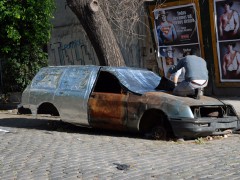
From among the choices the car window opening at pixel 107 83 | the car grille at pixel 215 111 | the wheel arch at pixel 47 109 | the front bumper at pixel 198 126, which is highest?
the car window opening at pixel 107 83

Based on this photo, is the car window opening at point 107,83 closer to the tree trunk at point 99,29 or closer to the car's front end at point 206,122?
the car's front end at point 206,122

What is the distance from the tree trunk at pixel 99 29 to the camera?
12711 mm

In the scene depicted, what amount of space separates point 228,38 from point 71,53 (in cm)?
875

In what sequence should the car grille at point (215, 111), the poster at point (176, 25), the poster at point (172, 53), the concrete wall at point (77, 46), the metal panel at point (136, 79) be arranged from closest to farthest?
the car grille at point (215, 111), the metal panel at point (136, 79), the poster at point (176, 25), the poster at point (172, 53), the concrete wall at point (77, 46)

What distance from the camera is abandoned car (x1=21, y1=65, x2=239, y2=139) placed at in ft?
28.8

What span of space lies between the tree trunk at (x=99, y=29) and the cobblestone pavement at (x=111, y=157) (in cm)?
302

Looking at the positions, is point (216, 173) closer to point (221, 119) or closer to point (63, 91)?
point (221, 119)

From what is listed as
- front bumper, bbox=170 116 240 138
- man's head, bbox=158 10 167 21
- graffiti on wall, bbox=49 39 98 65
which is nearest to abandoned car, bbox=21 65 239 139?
front bumper, bbox=170 116 240 138

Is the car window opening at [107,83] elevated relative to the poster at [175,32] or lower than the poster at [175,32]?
lower

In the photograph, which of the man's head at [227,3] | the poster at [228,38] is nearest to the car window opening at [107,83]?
the poster at [228,38]

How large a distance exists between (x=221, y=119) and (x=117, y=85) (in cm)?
233

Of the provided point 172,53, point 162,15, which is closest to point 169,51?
point 172,53

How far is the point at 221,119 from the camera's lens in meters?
9.03

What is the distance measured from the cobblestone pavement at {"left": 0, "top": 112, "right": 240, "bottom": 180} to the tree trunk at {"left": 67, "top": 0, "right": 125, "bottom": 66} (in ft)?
9.92
